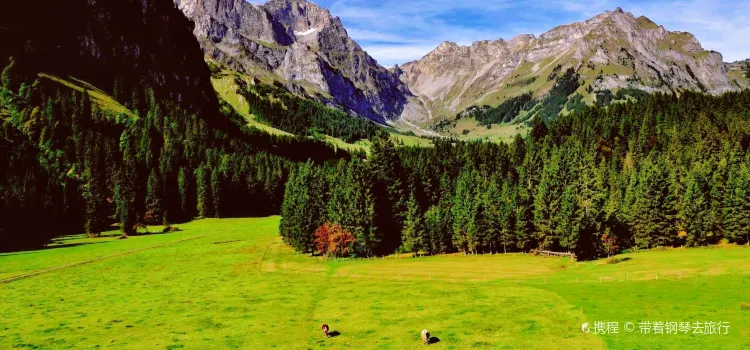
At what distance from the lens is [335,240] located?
10419 cm

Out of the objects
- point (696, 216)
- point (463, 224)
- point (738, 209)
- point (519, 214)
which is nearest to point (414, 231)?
point (463, 224)

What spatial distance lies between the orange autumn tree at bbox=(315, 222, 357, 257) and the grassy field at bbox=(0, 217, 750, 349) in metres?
5.18

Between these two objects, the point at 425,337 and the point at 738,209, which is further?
the point at 738,209

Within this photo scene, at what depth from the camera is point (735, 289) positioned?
2238 inches

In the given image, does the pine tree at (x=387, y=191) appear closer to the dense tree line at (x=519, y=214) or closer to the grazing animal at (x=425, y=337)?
the dense tree line at (x=519, y=214)

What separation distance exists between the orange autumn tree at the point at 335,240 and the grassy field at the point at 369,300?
5.18 metres

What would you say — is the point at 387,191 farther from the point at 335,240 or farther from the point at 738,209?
the point at 738,209

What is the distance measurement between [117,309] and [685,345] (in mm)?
60950

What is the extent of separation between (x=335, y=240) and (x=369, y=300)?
141 feet

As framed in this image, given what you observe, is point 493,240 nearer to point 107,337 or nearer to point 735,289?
point 735,289

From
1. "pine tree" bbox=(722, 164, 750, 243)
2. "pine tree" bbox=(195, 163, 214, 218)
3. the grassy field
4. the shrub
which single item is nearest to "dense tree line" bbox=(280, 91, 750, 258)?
"pine tree" bbox=(722, 164, 750, 243)

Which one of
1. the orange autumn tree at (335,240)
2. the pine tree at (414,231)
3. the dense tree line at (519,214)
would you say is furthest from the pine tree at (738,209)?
the orange autumn tree at (335,240)

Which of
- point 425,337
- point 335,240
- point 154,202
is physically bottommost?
point 425,337

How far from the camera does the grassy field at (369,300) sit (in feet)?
148
